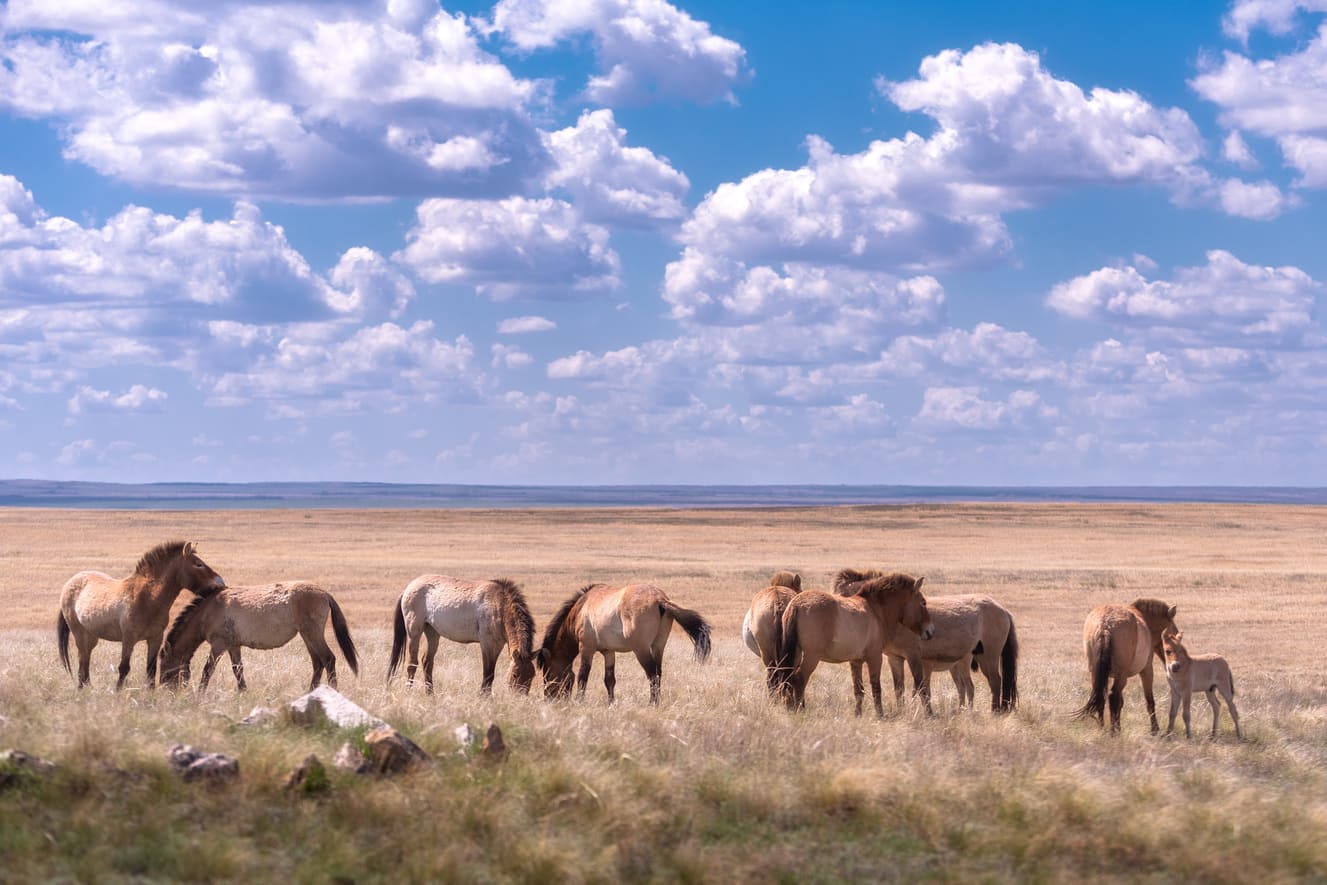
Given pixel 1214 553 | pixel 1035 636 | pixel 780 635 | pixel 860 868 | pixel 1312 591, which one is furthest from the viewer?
pixel 1214 553

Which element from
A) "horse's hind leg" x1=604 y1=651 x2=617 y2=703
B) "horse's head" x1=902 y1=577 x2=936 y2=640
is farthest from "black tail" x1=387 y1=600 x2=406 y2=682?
"horse's head" x1=902 y1=577 x2=936 y2=640

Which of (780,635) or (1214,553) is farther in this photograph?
(1214,553)

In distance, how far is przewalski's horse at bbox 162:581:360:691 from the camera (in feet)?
49.0

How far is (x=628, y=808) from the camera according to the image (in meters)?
8.59

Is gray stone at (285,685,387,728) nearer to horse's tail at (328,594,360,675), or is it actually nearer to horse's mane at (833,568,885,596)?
horse's tail at (328,594,360,675)

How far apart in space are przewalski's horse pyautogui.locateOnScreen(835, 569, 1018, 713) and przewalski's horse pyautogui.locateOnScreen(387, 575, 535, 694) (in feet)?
12.9

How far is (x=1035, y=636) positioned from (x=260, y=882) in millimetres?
22620

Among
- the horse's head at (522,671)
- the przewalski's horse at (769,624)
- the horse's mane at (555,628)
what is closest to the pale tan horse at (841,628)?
the przewalski's horse at (769,624)

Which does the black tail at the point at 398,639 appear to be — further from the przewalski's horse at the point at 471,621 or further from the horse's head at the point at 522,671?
the horse's head at the point at 522,671

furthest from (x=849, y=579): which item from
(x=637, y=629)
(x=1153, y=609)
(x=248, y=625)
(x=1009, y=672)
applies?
(x=248, y=625)

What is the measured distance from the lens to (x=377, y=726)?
1003cm

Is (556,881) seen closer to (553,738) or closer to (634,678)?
(553,738)

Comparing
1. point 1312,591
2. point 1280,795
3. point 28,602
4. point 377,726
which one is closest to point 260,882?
point 377,726

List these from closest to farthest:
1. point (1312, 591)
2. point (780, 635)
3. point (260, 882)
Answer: point (260, 882)
point (780, 635)
point (1312, 591)
